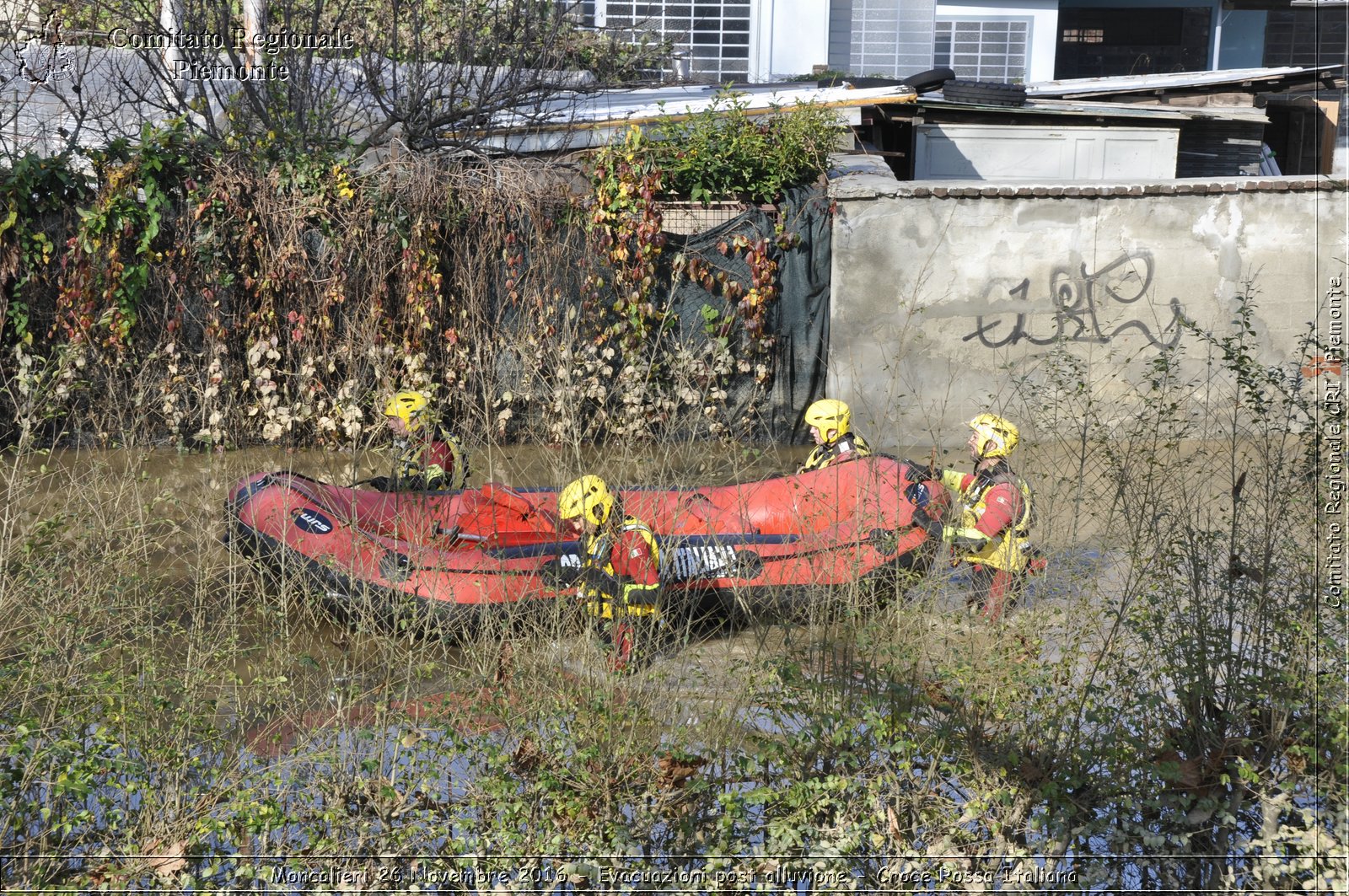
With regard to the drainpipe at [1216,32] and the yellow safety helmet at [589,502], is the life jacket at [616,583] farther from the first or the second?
the drainpipe at [1216,32]

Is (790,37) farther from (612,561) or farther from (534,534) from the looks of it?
(612,561)

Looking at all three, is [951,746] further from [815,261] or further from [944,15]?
[944,15]

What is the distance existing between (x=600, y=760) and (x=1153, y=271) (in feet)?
26.7

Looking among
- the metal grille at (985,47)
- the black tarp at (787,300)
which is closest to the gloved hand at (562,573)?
the black tarp at (787,300)

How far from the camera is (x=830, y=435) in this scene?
7.67 m

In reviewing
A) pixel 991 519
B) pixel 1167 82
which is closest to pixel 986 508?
pixel 991 519

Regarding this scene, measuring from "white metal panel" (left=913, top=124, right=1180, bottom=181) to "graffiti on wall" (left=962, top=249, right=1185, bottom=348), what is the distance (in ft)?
13.3

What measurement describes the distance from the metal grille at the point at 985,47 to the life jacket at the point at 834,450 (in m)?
13.5

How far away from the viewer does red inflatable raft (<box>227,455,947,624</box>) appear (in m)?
5.60

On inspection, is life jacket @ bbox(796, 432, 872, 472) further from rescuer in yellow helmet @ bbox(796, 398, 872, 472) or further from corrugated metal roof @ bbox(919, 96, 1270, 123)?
corrugated metal roof @ bbox(919, 96, 1270, 123)

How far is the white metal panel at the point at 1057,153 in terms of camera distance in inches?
563

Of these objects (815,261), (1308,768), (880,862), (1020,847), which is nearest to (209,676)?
(880,862)

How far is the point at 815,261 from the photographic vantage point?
10781 millimetres

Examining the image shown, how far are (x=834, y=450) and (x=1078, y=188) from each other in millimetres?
4425
